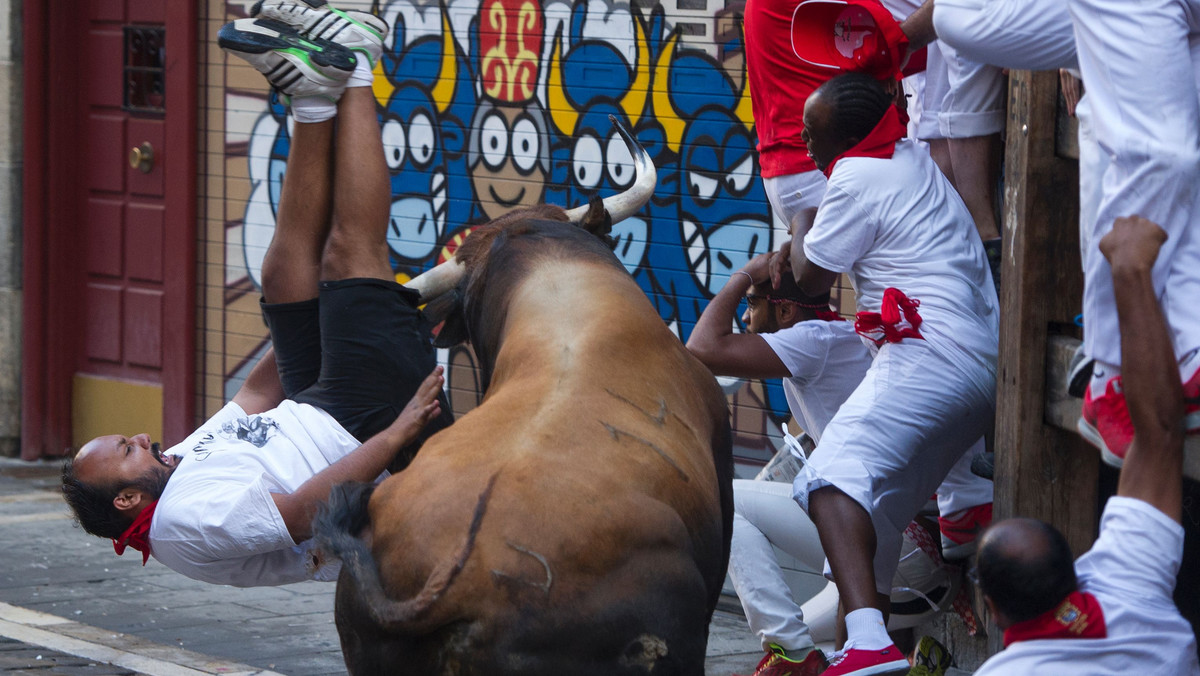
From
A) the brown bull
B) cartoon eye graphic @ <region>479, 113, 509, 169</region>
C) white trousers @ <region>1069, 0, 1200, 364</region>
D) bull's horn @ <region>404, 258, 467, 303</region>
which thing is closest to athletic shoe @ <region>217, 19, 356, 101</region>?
bull's horn @ <region>404, 258, 467, 303</region>

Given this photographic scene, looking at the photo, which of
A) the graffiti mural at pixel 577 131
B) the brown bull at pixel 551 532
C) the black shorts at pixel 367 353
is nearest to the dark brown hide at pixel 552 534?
the brown bull at pixel 551 532

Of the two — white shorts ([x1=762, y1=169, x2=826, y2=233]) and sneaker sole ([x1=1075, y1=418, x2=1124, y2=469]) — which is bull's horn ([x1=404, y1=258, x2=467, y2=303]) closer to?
white shorts ([x1=762, y1=169, x2=826, y2=233])

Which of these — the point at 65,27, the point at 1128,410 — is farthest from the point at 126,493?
the point at 65,27

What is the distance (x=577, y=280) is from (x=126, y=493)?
5.48ft

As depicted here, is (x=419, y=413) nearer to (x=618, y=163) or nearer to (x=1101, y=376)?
(x=1101, y=376)

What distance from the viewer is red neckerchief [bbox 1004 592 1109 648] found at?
3086 millimetres

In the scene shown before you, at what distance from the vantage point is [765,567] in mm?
4949

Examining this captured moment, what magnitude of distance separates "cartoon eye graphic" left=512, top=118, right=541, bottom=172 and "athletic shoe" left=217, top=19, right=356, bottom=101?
3.11 m

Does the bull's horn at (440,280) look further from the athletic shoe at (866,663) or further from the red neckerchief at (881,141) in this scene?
the athletic shoe at (866,663)

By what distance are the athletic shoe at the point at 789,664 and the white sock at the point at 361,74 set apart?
7.47 feet

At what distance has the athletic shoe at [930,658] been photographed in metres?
4.91

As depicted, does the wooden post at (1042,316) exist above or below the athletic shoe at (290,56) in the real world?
below

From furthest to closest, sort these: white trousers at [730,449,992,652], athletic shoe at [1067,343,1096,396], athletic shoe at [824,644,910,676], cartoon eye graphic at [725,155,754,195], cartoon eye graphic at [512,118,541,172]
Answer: cartoon eye graphic at [512,118,541,172] < cartoon eye graphic at [725,155,754,195] < white trousers at [730,449,992,652] < athletic shoe at [824,644,910,676] < athletic shoe at [1067,343,1096,396]

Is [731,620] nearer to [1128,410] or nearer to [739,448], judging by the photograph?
[739,448]
